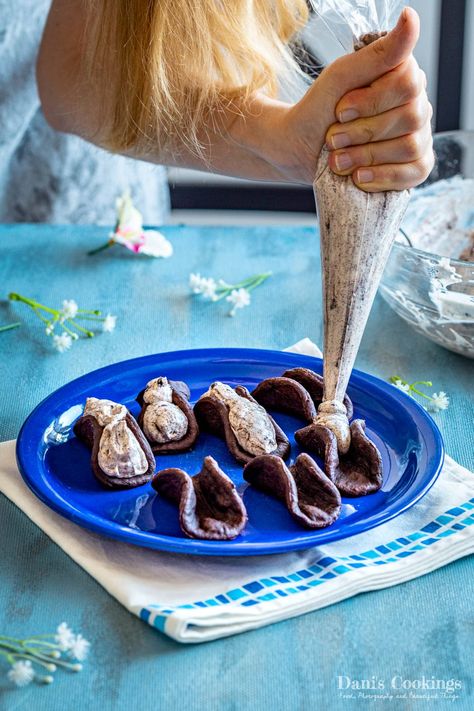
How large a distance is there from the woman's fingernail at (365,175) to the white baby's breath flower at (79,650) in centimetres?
51

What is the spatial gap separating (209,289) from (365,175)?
19.5 inches

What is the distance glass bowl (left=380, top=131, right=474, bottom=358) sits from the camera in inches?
41.9

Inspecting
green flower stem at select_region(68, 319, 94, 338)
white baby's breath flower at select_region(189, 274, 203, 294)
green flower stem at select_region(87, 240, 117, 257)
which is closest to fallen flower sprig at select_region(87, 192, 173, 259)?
green flower stem at select_region(87, 240, 117, 257)

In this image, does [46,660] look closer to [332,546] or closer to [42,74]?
[332,546]

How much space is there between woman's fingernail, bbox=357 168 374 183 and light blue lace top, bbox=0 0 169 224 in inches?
37.8

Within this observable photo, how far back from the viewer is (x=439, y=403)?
107 cm

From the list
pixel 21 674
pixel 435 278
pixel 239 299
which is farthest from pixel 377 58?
pixel 21 674

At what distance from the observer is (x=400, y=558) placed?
79 centimetres

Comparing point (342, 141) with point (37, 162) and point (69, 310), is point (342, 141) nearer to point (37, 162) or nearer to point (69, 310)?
point (69, 310)

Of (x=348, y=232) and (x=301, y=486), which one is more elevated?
(x=348, y=232)

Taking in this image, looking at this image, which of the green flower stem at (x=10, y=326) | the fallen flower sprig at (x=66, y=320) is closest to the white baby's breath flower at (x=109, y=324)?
the fallen flower sprig at (x=66, y=320)

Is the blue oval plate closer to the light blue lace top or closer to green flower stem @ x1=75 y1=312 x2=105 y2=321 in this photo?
green flower stem @ x1=75 y1=312 x2=105 y2=321

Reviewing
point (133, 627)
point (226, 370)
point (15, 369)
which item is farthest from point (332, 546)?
point (15, 369)

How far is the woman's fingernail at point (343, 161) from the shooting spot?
90 centimetres
